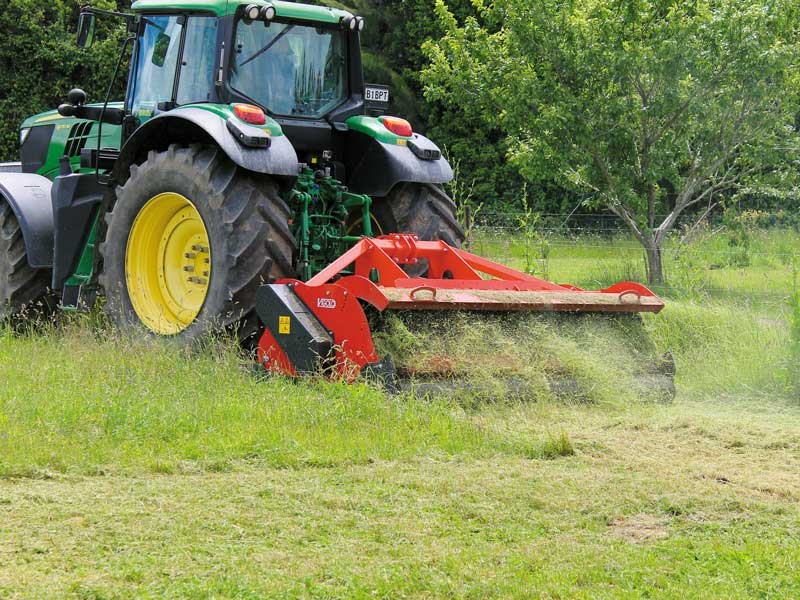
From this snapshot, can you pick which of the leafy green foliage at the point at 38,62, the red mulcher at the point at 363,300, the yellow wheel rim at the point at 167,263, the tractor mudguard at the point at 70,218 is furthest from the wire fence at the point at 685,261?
the leafy green foliage at the point at 38,62

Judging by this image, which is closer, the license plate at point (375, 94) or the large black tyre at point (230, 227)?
the large black tyre at point (230, 227)

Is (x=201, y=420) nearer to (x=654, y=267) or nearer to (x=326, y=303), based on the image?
(x=326, y=303)

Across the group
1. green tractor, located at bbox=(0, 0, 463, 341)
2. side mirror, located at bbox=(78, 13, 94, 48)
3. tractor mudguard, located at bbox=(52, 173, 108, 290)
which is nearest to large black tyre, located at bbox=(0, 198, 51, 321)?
green tractor, located at bbox=(0, 0, 463, 341)

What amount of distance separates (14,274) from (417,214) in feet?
10.6

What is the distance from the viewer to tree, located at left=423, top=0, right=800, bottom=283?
14.6 m

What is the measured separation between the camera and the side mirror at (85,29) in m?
7.86

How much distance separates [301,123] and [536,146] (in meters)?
7.92

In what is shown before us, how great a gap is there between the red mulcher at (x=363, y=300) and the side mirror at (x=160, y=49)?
2.09 meters

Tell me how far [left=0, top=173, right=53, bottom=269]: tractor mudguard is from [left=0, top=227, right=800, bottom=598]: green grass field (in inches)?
40.1

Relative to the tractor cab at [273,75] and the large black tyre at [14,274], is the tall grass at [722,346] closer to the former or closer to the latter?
the tractor cab at [273,75]

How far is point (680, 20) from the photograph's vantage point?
14.6 metres

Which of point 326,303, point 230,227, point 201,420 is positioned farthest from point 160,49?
point 201,420

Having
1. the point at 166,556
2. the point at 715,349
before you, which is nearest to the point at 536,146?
the point at 715,349

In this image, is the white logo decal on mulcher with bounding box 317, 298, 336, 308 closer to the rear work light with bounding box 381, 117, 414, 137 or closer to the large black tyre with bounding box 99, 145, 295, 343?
the large black tyre with bounding box 99, 145, 295, 343
